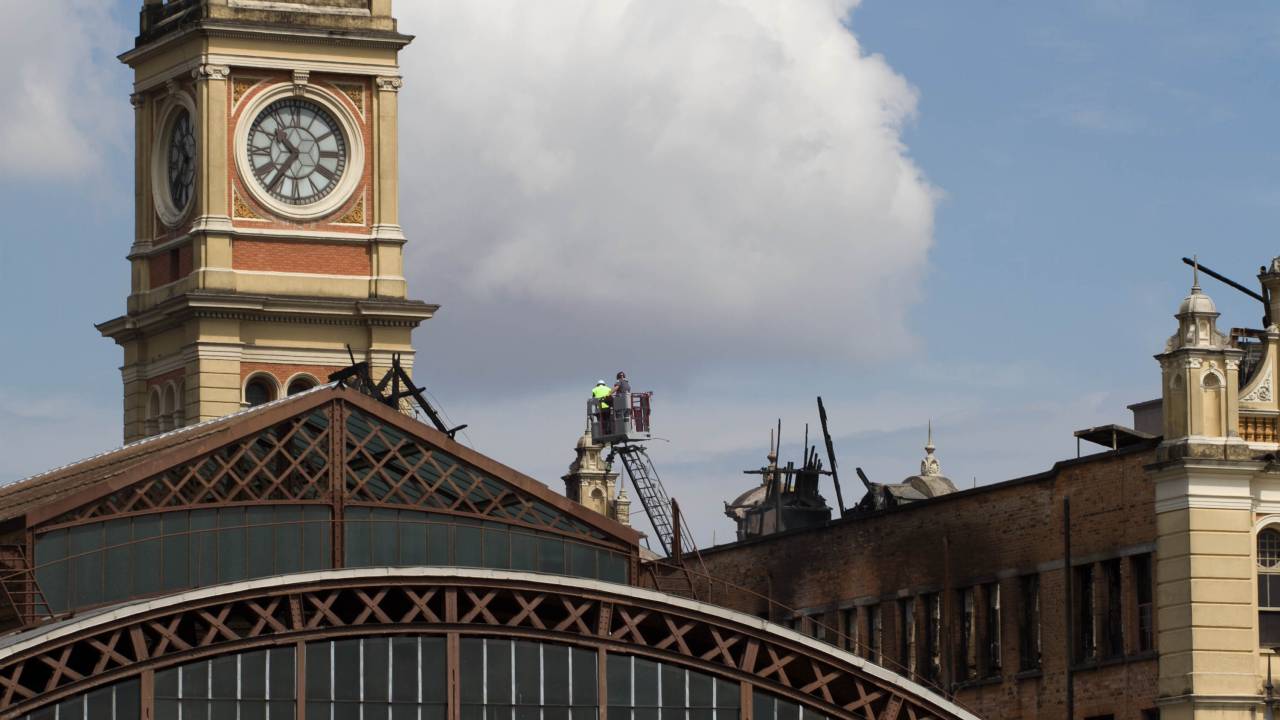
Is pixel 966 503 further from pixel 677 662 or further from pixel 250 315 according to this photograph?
pixel 250 315

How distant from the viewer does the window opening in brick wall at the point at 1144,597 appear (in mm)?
78062

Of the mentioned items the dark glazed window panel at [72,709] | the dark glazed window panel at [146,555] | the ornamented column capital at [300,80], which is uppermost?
the ornamented column capital at [300,80]

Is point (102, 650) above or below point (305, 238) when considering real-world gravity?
below

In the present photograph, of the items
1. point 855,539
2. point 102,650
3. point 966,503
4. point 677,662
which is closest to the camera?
point 102,650

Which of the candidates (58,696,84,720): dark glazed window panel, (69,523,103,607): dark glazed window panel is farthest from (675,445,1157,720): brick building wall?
(58,696,84,720): dark glazed window panel

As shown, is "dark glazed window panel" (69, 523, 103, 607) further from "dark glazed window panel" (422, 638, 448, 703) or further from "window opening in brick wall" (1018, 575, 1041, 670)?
"window opening in brick wall" (1018, 575, 1041, 670)

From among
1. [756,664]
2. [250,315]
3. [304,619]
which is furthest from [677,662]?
[250,315]

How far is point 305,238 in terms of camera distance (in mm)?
109125

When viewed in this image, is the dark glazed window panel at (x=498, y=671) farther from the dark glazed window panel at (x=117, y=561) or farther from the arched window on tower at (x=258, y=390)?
the arched window on tower at (x=258, y=390)

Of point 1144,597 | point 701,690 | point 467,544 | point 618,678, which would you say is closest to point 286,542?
point 467,544

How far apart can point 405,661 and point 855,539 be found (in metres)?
22.6

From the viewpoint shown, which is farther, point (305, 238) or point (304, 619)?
point (305, 238)

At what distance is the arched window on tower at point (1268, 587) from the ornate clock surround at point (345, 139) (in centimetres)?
3987

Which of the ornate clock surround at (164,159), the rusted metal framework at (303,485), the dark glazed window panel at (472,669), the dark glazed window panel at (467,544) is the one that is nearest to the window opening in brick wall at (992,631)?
the rusted metal framework at (303,485)
